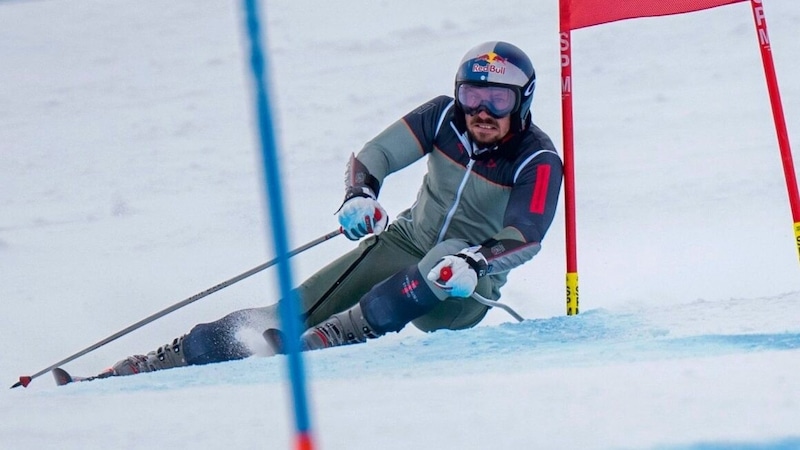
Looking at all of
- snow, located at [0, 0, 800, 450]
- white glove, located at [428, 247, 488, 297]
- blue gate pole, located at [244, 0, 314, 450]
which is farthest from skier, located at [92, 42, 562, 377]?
blue gate pole, located at [244, 0, 314, 450]

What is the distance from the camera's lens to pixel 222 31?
10695 mm

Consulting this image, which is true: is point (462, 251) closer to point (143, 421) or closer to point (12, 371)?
point (143, 421)

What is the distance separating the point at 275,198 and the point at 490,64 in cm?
268

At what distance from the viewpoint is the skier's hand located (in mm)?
4562

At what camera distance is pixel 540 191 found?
4438mm

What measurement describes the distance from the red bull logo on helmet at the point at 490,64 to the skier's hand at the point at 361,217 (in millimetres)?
657

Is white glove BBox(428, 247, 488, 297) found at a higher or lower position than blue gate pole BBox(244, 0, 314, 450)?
higher

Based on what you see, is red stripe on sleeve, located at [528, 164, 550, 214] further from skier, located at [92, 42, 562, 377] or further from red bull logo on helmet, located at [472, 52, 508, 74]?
red bull logo on helmet, located at [472, 52, 508, 74]

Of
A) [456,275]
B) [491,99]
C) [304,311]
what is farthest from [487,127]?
[304,311]

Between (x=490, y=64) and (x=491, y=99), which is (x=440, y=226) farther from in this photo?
(x=490, y=64)

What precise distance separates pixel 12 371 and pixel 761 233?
3.84 m

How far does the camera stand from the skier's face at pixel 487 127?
14.9ft

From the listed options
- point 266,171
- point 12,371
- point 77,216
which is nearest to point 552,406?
point 266,171

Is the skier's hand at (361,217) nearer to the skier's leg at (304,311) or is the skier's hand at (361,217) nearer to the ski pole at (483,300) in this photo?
the skier's leg at (304,311)
